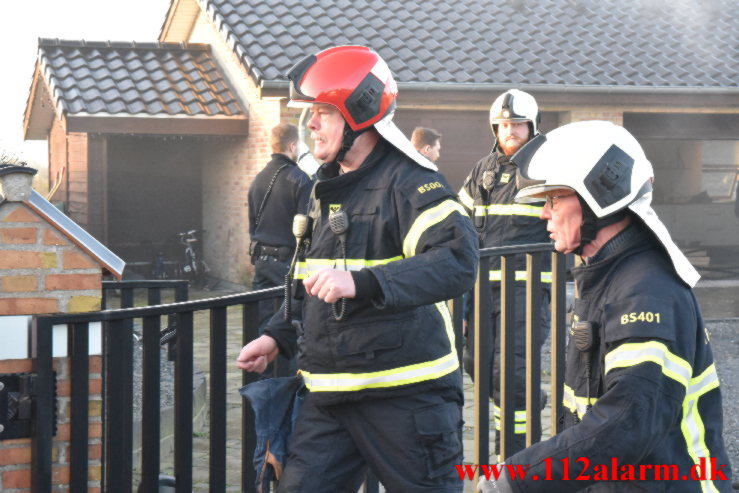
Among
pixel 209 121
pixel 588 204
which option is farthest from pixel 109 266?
pixel 209 121

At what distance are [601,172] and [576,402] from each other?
52 cm

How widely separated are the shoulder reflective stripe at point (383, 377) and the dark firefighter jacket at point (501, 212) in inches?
101

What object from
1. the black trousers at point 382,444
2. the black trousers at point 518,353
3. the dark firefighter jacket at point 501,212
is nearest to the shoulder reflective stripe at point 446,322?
the black trousers at point 382,444

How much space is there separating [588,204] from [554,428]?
2401 millimetres

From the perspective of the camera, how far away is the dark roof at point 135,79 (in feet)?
50.2

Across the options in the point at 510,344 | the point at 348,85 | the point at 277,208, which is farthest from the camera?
the point at 277,208

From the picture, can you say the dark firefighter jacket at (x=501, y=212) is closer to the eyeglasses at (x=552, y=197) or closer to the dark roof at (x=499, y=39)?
the eyeglasses at (x=552, y=197)

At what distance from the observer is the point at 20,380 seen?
3445 millimetres

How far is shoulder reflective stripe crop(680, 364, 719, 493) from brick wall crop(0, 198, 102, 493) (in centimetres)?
210

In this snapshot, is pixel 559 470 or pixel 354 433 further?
pixel 354 433

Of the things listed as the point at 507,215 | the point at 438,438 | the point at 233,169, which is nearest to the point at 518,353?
the point at 507,215

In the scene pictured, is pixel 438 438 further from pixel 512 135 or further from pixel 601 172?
pixel 512 135

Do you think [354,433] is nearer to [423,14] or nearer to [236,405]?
[236,405]

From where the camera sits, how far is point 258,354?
11.4ft
